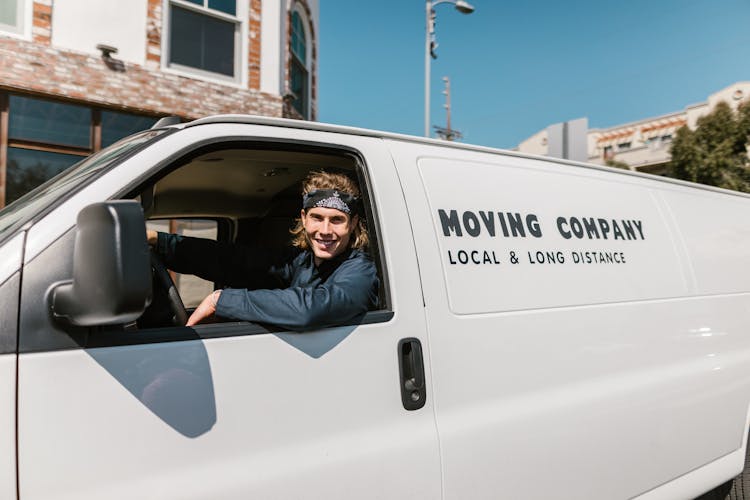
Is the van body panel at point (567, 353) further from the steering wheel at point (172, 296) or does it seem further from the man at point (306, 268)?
the steering wheel at point (172, 296)

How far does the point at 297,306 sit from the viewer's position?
1660 millimetres

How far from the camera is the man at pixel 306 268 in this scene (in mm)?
1663

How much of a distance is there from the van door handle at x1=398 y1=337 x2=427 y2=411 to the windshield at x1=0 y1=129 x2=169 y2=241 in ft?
3.41

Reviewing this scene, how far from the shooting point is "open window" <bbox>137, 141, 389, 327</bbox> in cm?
252

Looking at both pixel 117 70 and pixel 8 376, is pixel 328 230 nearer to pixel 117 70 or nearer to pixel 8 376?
pixel 8 376

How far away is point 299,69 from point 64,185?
10.0m

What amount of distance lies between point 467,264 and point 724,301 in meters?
1.82

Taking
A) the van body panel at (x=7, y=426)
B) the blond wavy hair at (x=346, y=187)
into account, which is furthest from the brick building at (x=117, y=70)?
the van body panel at (x=7, y=426)

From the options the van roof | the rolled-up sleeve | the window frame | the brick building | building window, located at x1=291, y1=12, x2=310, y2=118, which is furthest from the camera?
building window, located at x1=291, y1=12, x2=310, y2=118

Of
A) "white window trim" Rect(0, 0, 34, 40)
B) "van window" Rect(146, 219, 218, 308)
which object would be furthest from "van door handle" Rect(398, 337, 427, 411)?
"white window trim" Rect(0, 0, 34, 40)

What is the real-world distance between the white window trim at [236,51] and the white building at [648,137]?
2080cm

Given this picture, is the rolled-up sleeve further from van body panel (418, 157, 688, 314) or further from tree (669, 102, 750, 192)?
tree (669, 102, 750, 192)

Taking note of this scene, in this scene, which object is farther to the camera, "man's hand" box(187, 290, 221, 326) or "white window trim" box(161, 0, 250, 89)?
→ "white window trim" box(161, 0, 250, 89)

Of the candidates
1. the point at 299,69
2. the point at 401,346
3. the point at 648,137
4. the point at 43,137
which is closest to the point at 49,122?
the point at 43,137
